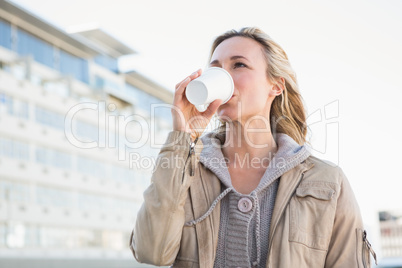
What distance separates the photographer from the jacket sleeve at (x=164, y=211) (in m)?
2.13

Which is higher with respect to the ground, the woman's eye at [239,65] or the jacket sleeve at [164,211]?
the woman's eye at [239,65]

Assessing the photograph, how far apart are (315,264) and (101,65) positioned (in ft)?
184

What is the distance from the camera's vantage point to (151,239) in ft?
7.01

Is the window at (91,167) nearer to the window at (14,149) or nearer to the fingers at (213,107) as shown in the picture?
the window at (14,149)

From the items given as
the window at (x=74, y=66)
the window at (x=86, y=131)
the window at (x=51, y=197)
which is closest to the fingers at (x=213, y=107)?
the window at (x=51, y=197)

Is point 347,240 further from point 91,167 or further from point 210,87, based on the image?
point 91,167

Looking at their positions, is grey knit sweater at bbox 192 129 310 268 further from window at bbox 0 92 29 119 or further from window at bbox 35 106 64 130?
window at bbox 35 106 64 130

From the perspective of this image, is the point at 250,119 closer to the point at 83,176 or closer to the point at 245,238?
the point at 245,238

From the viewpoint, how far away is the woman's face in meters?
2.35

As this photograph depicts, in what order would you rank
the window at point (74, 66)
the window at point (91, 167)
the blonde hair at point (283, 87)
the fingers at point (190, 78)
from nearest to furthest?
the fingers at point (190, 78) < the blonde hair at point (283, 87) < the window at point (74, 66) < the window at point (91, 167)

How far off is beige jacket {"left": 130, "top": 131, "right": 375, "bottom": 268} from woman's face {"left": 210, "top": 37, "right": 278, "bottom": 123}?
0.27 m

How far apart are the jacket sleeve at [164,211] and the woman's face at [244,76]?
306 millimetres

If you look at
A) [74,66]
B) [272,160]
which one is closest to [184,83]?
[272,160]

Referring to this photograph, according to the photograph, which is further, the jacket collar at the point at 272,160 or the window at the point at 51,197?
the window at the point at 51,197
